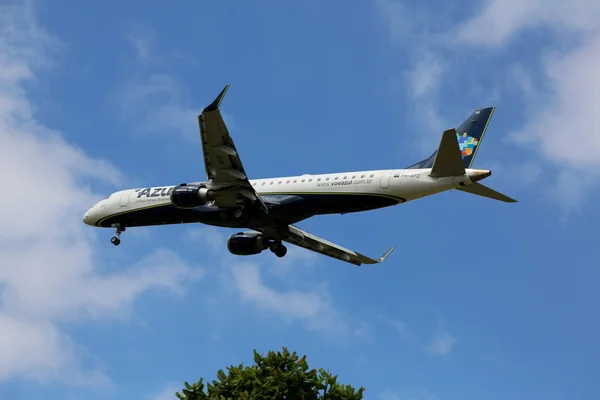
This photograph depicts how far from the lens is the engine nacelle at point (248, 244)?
49781 millimetres

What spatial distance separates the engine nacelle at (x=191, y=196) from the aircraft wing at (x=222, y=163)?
1.48ft

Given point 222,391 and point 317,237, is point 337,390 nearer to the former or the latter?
point 222,391

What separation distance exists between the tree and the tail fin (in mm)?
13893

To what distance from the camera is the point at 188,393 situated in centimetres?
3522

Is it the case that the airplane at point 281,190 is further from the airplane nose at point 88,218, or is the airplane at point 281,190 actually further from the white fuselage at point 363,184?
the airplane nose at point 88,218

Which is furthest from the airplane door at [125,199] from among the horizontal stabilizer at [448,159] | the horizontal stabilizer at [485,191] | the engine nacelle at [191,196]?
the horizontal stabilizer at [485,191]

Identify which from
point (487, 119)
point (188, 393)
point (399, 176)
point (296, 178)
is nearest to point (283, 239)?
point (296, 178)

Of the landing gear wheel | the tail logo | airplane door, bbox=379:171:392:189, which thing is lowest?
airplane door, bbox=379:171:392:189

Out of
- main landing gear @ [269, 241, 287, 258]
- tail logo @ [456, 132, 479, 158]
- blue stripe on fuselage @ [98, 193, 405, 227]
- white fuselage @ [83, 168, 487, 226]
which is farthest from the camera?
main landing gear @ [269, 241, 287, 258]

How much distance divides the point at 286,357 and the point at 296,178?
13.3 metres

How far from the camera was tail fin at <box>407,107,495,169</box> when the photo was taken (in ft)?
143

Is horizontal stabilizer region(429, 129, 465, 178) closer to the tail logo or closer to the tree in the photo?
the tail logo

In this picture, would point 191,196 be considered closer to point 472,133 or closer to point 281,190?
point 281,190

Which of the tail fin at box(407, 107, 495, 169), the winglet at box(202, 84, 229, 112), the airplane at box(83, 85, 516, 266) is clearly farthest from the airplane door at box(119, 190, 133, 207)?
the tail fin at box(407, 107, 495, 169)
